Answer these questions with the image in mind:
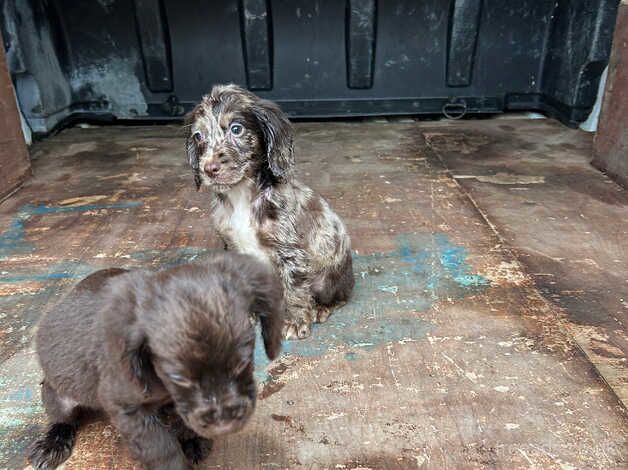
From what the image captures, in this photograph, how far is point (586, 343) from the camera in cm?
282

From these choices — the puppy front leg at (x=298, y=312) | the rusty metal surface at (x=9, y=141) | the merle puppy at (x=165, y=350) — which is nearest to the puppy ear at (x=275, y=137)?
the puppy front leg at (x=298, y=312)

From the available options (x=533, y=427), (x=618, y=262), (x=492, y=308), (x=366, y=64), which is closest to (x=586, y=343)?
(x=492, y=308)

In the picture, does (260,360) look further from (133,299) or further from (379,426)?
(133,299)

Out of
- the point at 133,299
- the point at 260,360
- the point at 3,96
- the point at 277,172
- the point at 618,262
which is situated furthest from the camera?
the point at 3,96

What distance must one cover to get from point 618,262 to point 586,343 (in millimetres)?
1066

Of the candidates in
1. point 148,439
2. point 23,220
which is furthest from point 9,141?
point 148,439

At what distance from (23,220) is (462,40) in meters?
5.15

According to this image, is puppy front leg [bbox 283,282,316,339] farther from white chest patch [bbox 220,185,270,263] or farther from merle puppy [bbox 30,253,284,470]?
merle puppy [bbox 30,253,284,470]

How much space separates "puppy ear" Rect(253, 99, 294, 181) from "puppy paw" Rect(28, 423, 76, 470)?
166 centimetres

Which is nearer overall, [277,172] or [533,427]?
[533,427]

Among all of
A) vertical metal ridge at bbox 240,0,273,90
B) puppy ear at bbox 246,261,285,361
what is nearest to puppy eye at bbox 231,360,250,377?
puppy ear at bbox 246,261,285,361

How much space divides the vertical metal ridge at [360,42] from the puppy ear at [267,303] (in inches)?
205

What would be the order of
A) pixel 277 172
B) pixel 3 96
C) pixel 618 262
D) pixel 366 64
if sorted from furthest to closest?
1. pixel 366 64
2. pixel 3 96
3. pixel 618 262
4. pixel 277 172

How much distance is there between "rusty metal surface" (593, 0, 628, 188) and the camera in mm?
4824
